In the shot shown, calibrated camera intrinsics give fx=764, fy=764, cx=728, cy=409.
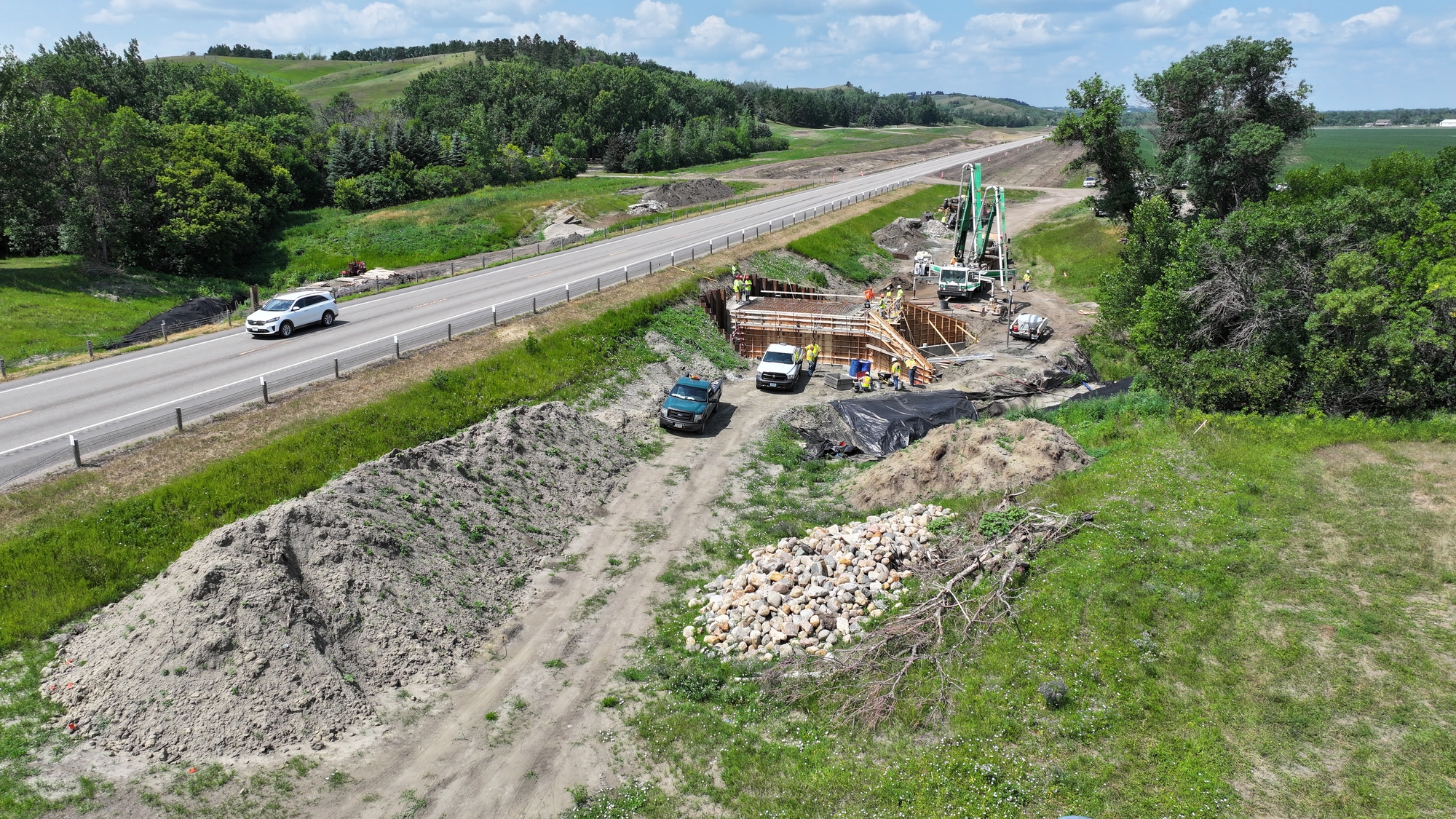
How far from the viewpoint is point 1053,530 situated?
20.9 meters

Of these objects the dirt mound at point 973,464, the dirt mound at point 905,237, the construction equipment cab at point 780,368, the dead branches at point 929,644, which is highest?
the dirt mound at point 905,237

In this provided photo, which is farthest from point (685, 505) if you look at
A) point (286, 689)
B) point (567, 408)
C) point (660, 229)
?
point (660, 229)

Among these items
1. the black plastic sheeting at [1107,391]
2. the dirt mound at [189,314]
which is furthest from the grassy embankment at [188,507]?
the dirt mound at [189,314]

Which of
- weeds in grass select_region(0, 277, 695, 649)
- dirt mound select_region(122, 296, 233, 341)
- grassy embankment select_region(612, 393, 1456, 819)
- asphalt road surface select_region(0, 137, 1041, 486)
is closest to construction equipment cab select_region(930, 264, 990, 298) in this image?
asphalt road surface select_region(0, 137, 1041, 486)

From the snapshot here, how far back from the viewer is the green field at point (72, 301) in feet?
123

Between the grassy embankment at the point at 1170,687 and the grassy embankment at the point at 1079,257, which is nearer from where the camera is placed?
the grassy embankment at the point at 1170,687

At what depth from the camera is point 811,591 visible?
19.7 meters

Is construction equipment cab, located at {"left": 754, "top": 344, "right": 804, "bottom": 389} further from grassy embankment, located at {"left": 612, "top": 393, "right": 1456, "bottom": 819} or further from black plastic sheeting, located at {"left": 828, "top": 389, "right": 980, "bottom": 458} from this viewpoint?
grassy embankment, located at {"left": 612, "top": 393, "right": 1456, "bottom": 819}

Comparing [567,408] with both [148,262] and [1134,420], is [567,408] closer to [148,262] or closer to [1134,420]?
[1134,420]

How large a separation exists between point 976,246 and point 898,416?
27.8 metres

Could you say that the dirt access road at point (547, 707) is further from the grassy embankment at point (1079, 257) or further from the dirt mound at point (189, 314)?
the dirt mound at point (189, 314)

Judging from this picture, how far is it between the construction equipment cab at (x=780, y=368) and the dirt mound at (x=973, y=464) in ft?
33.3

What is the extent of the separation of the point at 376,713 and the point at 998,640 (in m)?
13.8

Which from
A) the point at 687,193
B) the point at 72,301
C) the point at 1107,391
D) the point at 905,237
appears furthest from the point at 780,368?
the point at 687,193
